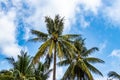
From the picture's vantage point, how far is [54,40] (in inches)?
1674

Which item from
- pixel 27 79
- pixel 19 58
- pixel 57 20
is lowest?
pixel 27 79

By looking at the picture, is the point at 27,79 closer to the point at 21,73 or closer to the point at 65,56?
the point at 21,73

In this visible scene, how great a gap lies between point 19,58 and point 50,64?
20.6ft

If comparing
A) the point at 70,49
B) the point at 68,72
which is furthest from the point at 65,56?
the point at 68,72

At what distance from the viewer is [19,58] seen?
47.8 m

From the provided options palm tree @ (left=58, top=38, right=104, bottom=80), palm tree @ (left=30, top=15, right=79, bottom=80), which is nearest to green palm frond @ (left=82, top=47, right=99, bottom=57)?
palm tree @ (left=58, top=38, right=104, bottom=80)

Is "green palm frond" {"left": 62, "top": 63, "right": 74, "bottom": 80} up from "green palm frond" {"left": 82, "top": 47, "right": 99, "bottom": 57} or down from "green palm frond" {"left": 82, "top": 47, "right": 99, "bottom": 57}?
down

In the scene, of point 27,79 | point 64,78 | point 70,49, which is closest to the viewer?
point 70,49

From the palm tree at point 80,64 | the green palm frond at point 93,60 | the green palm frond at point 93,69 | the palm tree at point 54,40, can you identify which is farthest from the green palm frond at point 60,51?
the green palm frond at point 93,69

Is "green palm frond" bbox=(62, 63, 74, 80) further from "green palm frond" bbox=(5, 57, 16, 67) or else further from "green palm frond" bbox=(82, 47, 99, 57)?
"green palm frond" bbox=(5, 57, 16, 67)

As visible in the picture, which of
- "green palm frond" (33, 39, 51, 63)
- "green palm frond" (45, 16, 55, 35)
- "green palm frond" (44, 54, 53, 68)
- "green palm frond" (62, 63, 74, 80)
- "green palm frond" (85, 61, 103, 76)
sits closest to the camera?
"green palm frond" (33, 39, 51, 63)

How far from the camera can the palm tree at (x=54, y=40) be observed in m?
41.4

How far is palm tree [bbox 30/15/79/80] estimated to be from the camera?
41.4m

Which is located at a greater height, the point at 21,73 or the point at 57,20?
the point at 57,20
